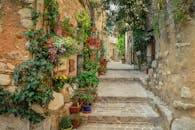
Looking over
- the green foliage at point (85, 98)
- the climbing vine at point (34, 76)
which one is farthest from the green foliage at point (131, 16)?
the climbing vine at point (34, 76)

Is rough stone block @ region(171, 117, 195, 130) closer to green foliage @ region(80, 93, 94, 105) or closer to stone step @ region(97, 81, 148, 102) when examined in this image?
green foliage @ region(80, 93, 94, 105)

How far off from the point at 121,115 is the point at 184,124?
1621 mm

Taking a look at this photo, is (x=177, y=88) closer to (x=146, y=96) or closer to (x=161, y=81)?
(x=161, y=81)

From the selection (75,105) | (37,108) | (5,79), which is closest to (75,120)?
(75,105)

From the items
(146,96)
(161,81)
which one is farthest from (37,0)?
(146,96)

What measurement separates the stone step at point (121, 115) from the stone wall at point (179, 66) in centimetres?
59

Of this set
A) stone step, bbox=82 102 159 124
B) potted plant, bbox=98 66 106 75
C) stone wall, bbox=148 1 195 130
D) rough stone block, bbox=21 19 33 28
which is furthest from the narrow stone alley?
rough stone block, bbox=21 19 33 28

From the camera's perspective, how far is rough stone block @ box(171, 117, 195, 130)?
3.29m

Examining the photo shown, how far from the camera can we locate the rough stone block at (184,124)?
3.29m

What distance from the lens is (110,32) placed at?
11789 millimetres

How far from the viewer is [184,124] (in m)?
3.37

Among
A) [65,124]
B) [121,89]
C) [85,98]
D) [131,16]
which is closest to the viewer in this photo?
[65,124]

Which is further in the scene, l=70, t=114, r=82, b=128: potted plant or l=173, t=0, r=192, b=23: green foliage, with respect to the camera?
l=70, t=114, r=82, b=128: potted plant

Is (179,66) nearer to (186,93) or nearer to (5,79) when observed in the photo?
(186,93)
